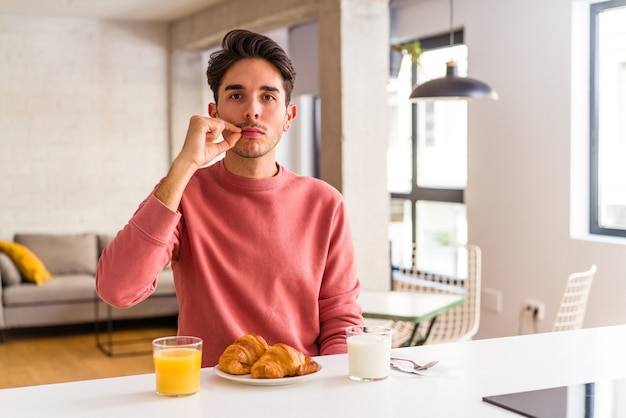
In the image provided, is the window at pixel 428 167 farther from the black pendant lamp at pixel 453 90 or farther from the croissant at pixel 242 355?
the croissant at pixel 242 355

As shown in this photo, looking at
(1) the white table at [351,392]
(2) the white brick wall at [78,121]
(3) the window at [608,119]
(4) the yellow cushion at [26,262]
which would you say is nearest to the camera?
(1) the white table at [351,392]

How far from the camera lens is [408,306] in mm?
3949

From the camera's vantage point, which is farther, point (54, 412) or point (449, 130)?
point (449, 130)

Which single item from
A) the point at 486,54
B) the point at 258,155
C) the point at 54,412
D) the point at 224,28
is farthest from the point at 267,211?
the point at 224,28

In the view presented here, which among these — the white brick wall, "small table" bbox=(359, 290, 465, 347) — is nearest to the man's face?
"small table" bbox=(359, 290, 465, 347)

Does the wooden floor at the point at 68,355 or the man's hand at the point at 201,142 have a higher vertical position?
the man's hand at the point at 201,142

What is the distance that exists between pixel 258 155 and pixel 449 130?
14.9 feet

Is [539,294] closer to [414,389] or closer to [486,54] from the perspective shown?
A: [486,54]

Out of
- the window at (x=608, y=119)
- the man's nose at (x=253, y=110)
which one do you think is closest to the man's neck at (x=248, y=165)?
the man's nose at (x=253, y=110)

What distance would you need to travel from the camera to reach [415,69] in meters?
6.41

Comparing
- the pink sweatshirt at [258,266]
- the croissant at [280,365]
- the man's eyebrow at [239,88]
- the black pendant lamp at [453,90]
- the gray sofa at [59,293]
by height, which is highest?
the black pendant lamp at [453,90]

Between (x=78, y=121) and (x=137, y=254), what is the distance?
617 centimetres

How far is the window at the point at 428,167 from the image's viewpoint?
611cm

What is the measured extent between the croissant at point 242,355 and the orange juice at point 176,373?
9 cm
